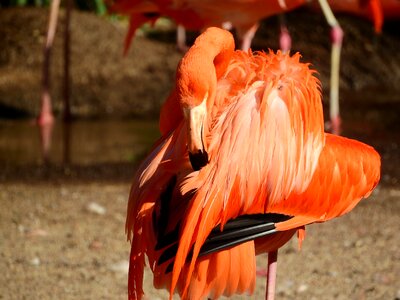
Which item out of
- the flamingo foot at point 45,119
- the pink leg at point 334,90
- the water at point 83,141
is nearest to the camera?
the water at point 83,141

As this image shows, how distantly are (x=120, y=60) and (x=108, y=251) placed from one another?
18.1 feet

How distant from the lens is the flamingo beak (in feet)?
9.45

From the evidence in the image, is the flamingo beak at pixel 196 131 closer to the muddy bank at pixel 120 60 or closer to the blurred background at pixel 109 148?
the blurred background at pixel 109 148

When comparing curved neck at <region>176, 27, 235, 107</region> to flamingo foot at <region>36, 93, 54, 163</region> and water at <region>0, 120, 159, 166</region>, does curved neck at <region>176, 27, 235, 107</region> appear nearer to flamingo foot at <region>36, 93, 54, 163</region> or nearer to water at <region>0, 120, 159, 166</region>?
water at <region>0, 120, 159, 166</region>

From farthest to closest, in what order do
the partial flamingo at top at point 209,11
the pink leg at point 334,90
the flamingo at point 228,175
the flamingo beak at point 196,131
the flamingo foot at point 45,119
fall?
the flamingo foot at point 45,119
the pink leg at point 334,90
the partial flamingo at top at point 209,11
the flamingo at point 228,175
the flamingo beak at point 196,131

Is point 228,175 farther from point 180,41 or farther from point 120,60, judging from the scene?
point 180,41

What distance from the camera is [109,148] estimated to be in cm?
738

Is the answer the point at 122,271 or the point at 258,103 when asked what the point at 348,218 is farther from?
the point at 258,103

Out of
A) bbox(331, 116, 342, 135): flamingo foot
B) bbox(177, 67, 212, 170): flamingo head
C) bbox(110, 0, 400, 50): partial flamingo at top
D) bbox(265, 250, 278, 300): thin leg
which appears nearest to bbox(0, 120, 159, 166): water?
bbox(110, 0, 400, 50): partial flamingo at top

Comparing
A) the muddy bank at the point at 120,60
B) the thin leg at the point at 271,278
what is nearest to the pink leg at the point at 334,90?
the muddy bank at the point at 120,60

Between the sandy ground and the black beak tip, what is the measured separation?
137 cm

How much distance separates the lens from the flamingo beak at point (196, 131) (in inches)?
113

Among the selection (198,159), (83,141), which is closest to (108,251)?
(198,159)

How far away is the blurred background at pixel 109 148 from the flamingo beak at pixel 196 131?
1409mm
